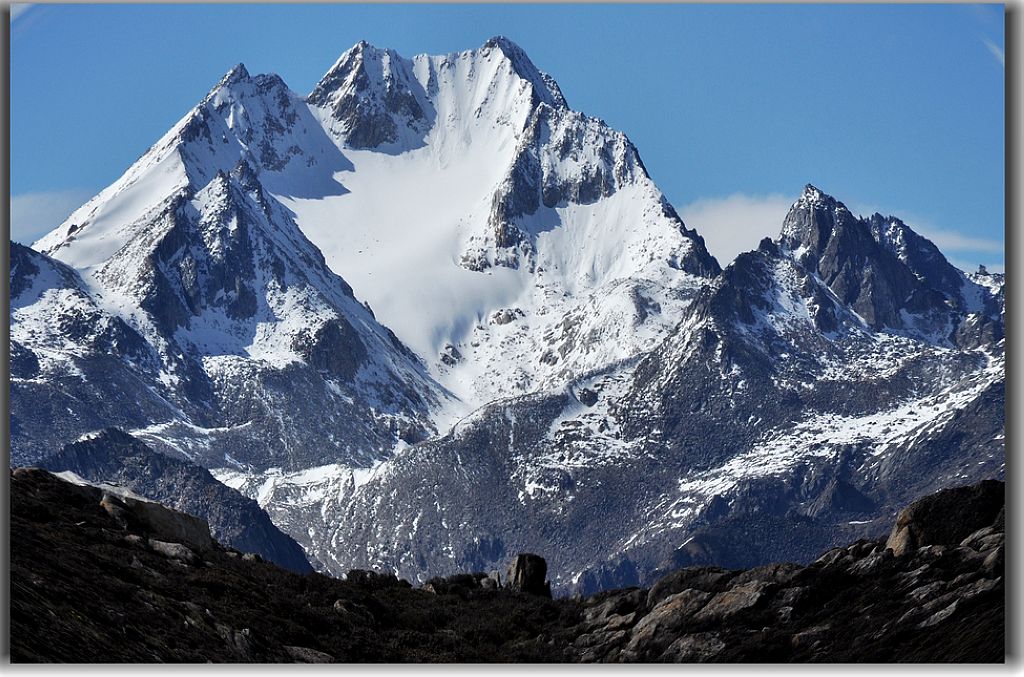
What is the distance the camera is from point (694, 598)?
3445 inches

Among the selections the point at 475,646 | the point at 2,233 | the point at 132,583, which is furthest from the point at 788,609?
the point at 2,233

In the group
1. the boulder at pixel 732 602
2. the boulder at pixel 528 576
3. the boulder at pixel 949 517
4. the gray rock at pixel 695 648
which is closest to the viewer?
the gray rock at pixel 695 648

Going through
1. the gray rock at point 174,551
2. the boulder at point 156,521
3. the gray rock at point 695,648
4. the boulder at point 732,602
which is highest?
the boulder at point 156,521

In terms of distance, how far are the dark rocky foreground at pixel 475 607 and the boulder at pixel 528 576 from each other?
11069 millimetres

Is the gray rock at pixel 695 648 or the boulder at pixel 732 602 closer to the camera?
the gray rock at pixel 695 648

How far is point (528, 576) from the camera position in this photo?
117875 millimetres

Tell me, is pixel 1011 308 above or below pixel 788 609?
above

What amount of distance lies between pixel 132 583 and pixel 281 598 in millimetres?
9398

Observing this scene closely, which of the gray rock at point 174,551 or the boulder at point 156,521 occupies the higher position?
the boulder at point 156,521

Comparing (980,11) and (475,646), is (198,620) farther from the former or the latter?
(980,11)

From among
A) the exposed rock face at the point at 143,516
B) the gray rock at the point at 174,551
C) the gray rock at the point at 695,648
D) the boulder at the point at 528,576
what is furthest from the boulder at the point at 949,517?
the exposed rock face at the point at 143,516

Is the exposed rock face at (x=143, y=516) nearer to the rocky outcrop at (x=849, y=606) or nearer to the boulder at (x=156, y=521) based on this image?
the boulder at (x=156, y=521)

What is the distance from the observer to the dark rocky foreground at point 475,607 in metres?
72.9

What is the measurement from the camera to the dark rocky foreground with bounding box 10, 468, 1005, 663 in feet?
239
